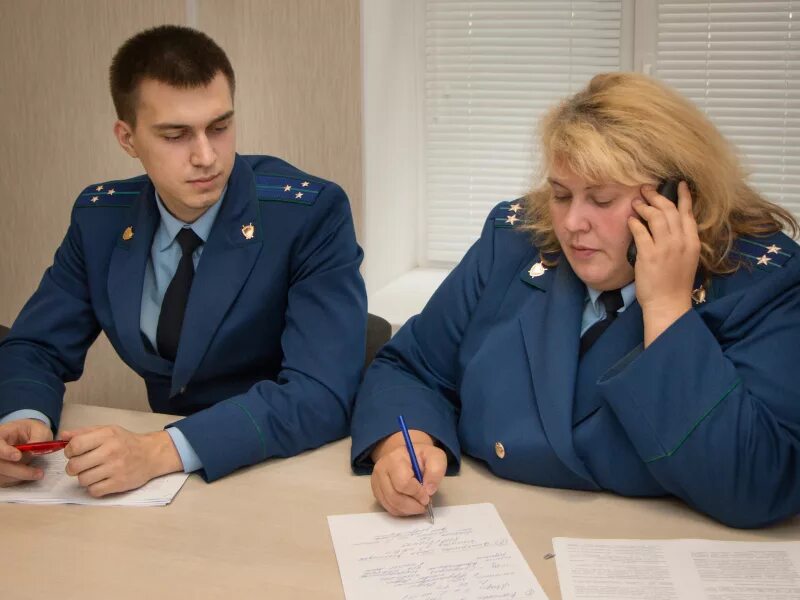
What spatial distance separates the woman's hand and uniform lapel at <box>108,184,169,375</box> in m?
1.06

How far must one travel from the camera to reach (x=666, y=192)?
1614 mm

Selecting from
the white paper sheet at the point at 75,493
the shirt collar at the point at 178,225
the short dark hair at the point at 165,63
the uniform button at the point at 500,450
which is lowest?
the white paper sheet at the point at 75,493

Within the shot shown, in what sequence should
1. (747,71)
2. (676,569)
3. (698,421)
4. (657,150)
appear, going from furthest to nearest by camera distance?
(747,71)
(657,150)
(698,421)
(676,569)

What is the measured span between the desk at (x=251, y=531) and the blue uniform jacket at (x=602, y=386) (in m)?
0.04

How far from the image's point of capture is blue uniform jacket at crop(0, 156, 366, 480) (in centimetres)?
196

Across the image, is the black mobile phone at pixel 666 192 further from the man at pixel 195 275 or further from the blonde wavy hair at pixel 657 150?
the man at pixel 195 275

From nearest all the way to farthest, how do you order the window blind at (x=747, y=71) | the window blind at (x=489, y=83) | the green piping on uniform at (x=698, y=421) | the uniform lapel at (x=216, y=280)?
the green piping on uniform at (x=698, y=421) → the uniform lapel at (x=216, y=280) → the window blind at (x=747, y=71) → the window blind at (x=489, y=83)

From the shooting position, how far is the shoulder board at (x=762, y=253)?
160cm

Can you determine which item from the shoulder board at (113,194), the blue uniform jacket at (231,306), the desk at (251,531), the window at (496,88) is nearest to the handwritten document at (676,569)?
the desk at (251,531)

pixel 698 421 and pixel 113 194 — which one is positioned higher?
pixel 113 194

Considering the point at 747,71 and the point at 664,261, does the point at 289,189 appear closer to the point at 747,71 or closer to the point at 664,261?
the point at 664,261

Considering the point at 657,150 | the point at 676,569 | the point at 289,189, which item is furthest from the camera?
the point at 289,189

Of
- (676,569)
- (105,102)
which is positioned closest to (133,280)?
(676,569)

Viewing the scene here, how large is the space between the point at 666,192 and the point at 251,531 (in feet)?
2.83
